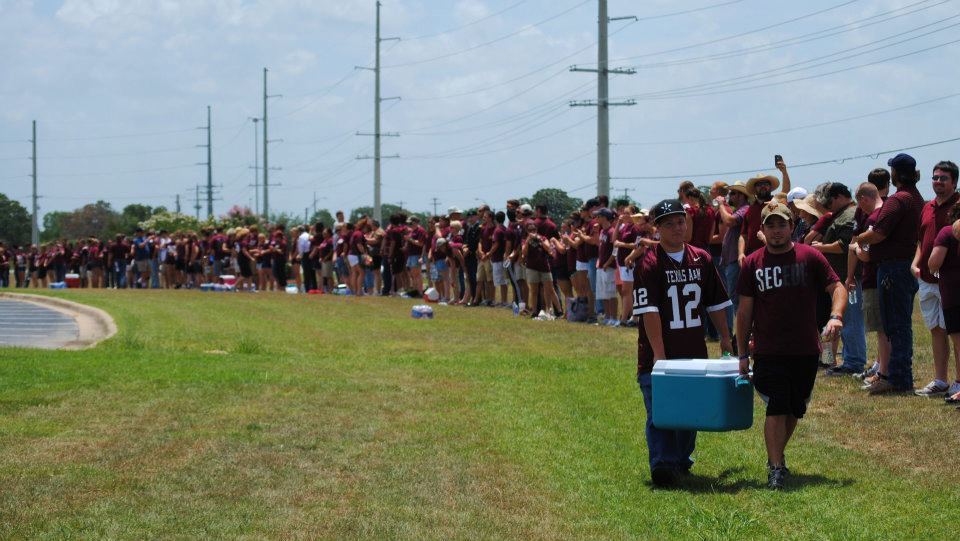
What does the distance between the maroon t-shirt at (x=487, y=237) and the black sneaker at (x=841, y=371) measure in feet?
44.9

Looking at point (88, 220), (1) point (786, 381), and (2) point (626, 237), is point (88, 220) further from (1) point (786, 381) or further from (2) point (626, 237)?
(1) point (786, 381)

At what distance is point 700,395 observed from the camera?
326 inches

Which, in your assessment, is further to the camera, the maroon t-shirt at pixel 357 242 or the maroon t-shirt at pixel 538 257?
the maroon t-shirt at pixel 357 242

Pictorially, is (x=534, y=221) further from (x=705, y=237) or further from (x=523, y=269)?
Result: (x=705, y=237)

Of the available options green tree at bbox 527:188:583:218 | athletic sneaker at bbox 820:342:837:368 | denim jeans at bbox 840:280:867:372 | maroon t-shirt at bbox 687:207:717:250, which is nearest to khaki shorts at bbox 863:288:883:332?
denim jeans at bbox 840:280:867:372

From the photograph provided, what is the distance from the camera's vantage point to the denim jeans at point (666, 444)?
28.2 feet

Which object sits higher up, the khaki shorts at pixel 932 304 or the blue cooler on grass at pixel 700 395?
the khaki shorts at pixel 932 304

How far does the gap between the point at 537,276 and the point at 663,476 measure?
607 inches

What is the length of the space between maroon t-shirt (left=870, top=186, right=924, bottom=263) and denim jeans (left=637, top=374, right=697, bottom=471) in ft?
13.3

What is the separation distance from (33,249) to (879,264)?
49.3 m

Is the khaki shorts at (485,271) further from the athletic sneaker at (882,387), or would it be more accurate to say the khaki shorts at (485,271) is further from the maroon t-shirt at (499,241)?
the athletic sneaker at (882,387)

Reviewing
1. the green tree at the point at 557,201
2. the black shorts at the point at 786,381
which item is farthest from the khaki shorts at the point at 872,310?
the green tree at the point at 557,201

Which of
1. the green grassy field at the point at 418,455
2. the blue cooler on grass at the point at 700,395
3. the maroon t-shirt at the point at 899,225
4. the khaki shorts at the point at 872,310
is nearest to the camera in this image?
the green grassy field at the point at 418,455

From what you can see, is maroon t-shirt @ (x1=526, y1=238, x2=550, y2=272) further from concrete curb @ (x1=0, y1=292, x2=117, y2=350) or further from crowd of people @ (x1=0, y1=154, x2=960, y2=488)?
concrete curb @ (x1=0, y1=292, x2=117, y2=350)
